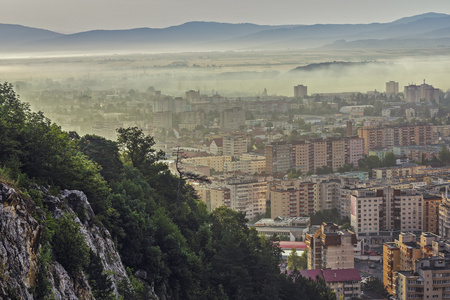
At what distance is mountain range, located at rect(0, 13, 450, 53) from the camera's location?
83.5 feet

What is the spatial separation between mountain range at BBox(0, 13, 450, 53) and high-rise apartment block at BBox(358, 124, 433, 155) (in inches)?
406

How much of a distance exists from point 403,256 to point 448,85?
46.9 metres

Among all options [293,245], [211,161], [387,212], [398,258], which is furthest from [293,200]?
[211,161]

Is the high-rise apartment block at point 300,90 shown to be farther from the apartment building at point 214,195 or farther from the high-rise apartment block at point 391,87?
the apartment building at point 214,195

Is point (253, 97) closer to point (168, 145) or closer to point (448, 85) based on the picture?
point (448, 85)

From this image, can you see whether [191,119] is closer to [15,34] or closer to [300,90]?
[300,90]

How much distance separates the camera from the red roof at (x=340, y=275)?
11.5m

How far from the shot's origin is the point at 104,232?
4910 millimetres

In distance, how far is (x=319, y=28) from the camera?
87.3 m

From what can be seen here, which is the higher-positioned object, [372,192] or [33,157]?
[33,157]

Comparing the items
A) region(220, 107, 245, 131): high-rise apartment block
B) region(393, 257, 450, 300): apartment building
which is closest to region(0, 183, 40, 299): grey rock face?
region(393, 257, 450, 300): apartment building

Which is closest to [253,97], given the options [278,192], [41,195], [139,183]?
[278,192]

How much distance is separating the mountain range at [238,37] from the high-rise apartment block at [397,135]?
10.3 metres

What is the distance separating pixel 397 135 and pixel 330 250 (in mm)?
19349
